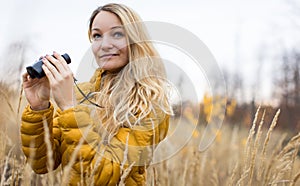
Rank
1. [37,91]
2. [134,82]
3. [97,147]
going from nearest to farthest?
[97,147] < [37,91] < [134,82]

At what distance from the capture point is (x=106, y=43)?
1.54m

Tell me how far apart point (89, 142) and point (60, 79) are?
20cm

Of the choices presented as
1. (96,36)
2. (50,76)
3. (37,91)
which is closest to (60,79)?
(50,76)

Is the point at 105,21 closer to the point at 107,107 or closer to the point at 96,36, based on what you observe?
the point at 96,36

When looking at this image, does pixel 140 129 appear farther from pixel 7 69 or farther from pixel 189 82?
pixel 7 69

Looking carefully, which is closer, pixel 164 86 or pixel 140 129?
pixel 140 129

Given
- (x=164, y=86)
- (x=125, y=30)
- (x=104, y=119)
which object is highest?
(x=125, y=30)

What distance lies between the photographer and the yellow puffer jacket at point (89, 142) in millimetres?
1391

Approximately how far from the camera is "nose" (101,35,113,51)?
154 cm

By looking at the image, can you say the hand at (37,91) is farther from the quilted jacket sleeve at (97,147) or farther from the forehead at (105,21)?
the forehead at (105,21)

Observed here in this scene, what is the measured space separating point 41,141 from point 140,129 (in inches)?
11.7

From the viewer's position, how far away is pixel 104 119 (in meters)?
1.57

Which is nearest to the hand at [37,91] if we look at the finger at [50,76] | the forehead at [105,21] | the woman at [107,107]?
the woman at [107,107]

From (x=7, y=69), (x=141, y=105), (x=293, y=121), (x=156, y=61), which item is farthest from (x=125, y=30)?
(x=293, y=121)
